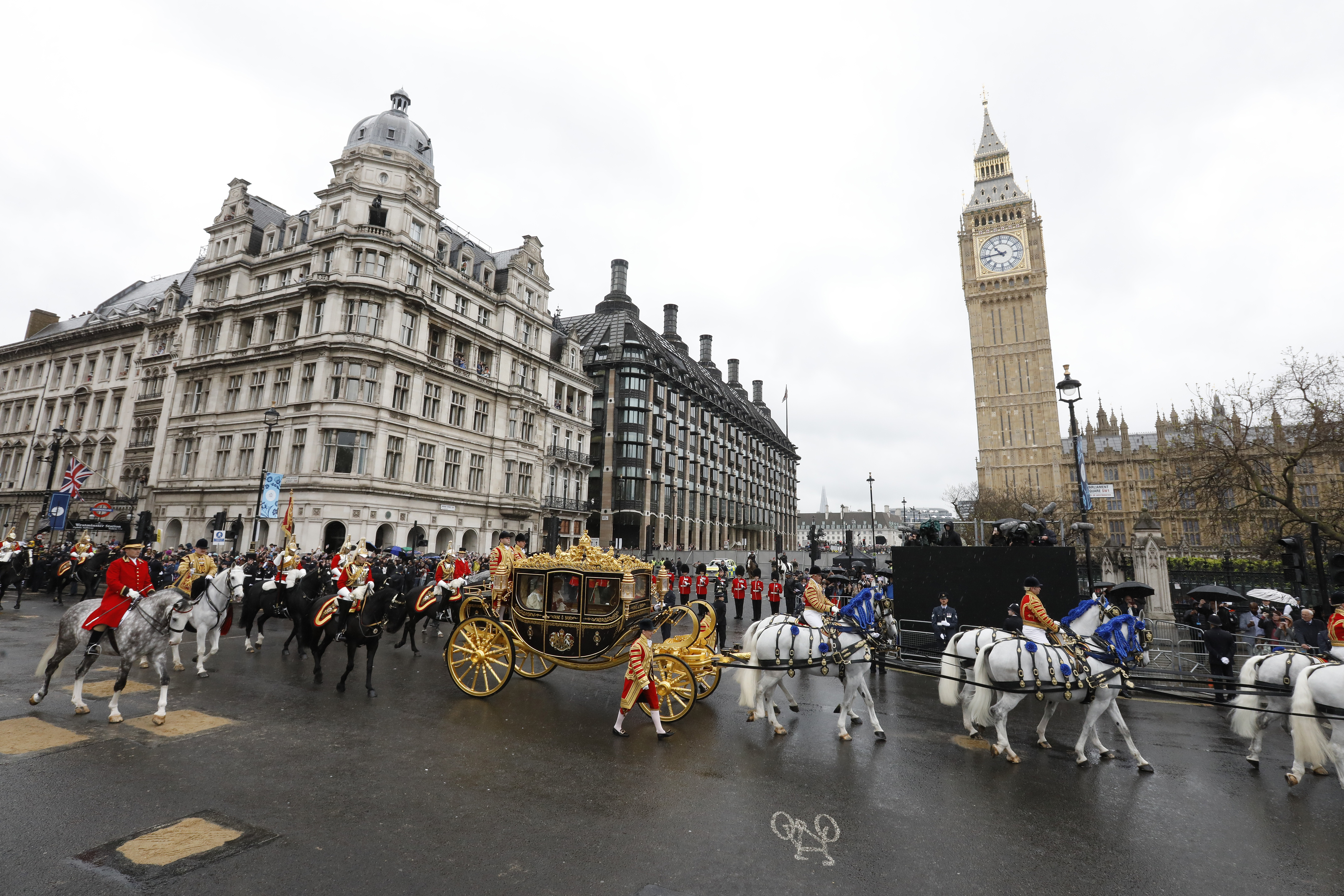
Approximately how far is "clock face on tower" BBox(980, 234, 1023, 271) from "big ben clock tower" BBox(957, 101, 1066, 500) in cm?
11

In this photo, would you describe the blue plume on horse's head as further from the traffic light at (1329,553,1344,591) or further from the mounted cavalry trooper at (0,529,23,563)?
the mounted cavalry trooper at (0,529,23,563)

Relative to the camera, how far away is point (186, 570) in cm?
1305

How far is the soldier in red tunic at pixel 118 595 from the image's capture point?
812cm

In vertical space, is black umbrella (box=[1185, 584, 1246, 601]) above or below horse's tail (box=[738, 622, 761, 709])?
above

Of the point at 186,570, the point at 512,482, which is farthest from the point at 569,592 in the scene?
the point at 512,482

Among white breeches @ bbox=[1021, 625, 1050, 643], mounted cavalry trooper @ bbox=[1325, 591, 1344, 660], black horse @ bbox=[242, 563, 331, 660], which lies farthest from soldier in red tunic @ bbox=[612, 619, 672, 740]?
mounted cavalry trooper @ bbox=[1325, 591, 1344, 660]

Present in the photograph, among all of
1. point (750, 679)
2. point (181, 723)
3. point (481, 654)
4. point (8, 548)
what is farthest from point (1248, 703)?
point (8, 548)

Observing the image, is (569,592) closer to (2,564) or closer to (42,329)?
(2,564)

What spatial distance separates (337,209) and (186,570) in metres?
30.1

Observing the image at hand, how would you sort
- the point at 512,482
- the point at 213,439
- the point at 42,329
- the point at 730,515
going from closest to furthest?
the point at 213,439 → the point at 512,482 → the point at 42,329 → the point at 730,515

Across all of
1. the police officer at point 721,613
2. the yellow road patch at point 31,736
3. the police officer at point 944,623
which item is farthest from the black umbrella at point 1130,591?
the yellow road patch at point 31,736

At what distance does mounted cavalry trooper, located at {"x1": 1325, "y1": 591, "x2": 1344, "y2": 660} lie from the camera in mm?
7465

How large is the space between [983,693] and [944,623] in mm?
4028

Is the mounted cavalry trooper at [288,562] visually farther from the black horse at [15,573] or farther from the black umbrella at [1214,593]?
the black umbrella at [1214,593]
